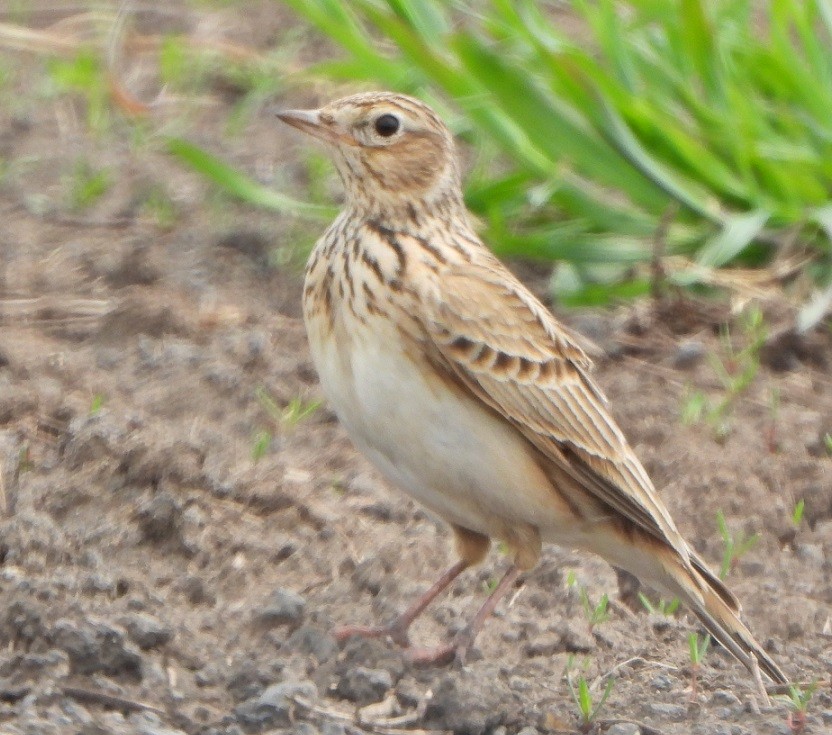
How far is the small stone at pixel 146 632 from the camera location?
4.28 metres

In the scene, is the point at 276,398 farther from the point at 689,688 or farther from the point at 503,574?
the point at 689,688

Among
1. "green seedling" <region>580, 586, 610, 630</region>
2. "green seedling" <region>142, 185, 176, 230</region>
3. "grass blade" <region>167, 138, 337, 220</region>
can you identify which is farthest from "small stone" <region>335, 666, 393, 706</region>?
"green seedling" <region>142, 185, 176, 230</region>

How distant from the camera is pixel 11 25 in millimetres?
9023

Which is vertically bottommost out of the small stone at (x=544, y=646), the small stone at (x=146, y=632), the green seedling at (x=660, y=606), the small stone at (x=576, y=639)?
the green seedling at (x=660, y=606)

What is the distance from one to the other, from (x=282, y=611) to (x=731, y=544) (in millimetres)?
1394

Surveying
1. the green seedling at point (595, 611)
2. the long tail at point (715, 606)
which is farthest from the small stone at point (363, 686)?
the long tail at point (715, 606)

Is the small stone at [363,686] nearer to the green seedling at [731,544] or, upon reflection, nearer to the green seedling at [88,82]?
the green seedling at [731,544]

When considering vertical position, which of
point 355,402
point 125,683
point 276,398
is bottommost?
point 276,398

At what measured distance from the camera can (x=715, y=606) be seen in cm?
466

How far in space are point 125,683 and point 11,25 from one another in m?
5.68

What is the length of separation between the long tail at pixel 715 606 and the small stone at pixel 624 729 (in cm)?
47

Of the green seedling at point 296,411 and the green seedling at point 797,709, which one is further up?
the green seedling at point 797,709

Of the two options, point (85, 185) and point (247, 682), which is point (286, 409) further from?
point (85, 185)

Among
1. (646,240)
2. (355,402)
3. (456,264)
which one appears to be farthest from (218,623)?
(646,240)
